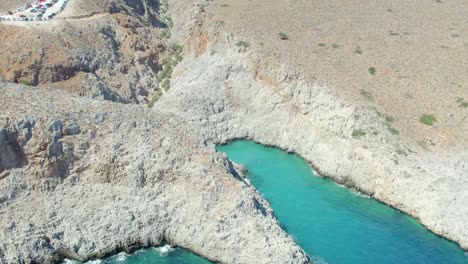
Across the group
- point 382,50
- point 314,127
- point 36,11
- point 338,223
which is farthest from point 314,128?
point 36,11

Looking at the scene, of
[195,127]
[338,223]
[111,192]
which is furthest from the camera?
[195,127]

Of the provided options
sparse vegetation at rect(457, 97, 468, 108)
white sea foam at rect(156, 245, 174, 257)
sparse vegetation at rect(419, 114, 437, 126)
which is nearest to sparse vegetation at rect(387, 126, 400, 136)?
sparse vegetation at rect(419, 114, 437, 126)

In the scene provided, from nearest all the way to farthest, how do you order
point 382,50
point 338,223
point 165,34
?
point 338,223 < point 382,50 < point 165,34

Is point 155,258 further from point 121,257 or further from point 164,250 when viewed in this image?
point 121,257

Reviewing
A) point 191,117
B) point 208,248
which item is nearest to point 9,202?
point 208,248

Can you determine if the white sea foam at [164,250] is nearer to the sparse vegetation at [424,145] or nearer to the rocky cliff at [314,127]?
the rocky cliff at [314,127]

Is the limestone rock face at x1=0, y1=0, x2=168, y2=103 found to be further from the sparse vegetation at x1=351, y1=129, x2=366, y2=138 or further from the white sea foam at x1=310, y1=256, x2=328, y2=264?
the white sea foam at x1=310, y1=256, x2=328, y2=264

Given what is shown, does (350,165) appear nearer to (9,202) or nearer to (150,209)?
(150,209)
